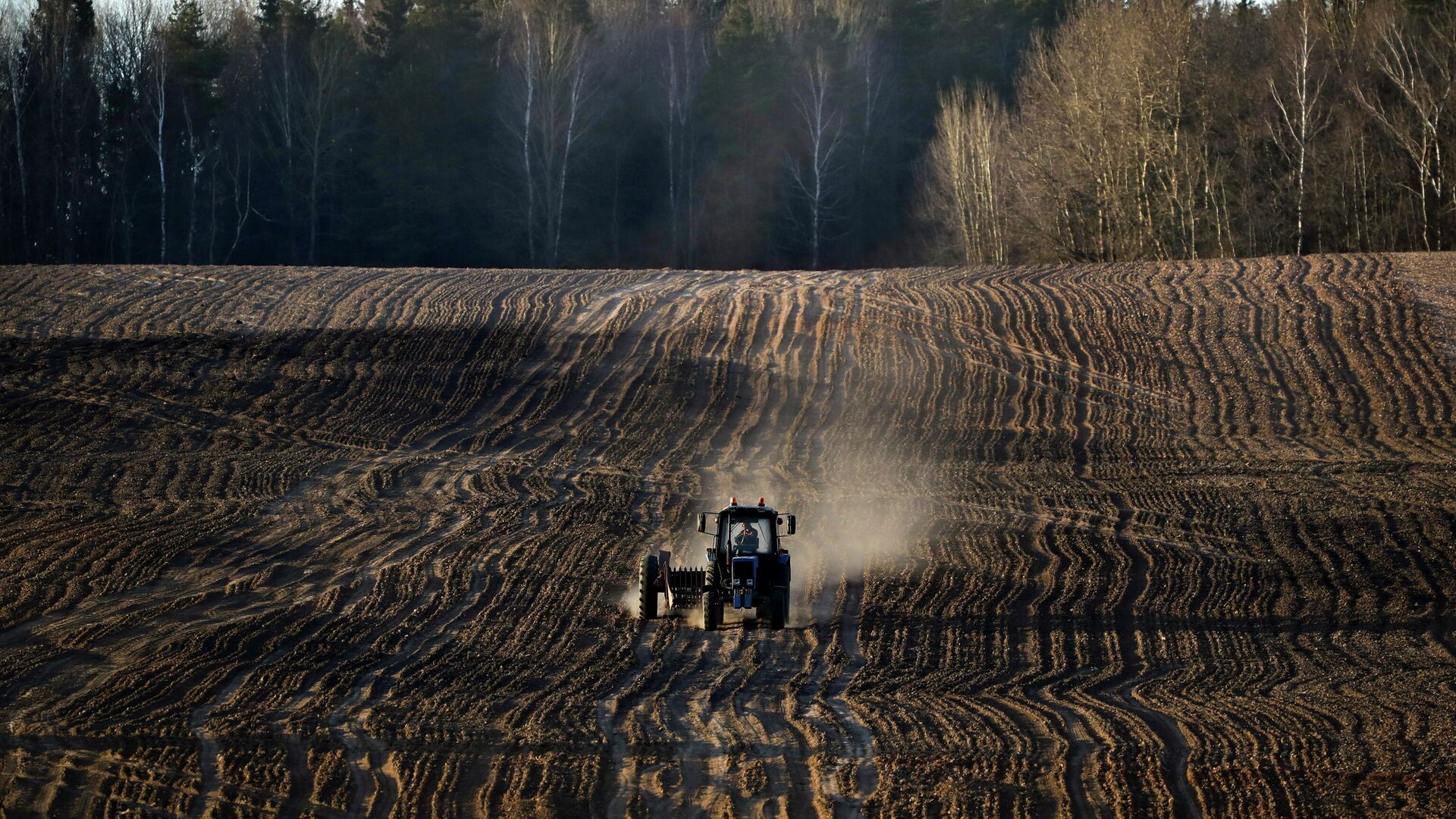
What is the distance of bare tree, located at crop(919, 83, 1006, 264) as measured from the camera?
54.0m

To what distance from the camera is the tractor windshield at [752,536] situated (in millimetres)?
14000

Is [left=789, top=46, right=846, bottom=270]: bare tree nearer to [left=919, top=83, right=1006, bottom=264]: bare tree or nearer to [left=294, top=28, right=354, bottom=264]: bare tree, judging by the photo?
[left=919, top=83, right=1006, bottom=264]: bare tree

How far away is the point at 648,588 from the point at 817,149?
5322 cm

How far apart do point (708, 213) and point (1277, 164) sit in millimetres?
29383

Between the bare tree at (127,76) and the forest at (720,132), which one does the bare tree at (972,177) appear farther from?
the bare tree at (127,76)

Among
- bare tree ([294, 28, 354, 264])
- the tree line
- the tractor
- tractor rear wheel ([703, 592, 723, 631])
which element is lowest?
tractor rear wheel ([703, 592, 723, 631])

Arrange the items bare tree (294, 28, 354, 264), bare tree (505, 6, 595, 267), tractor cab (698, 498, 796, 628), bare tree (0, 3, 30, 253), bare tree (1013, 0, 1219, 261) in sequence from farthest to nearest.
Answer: bare tree (505, 6, 595, 267) < bare tree (294, 28, 354, 264) < bare tree (0, 3, 30, 253) < bare tree (1013, 0, 1219, 261) < tractor cab (698, 498, 796, 628)

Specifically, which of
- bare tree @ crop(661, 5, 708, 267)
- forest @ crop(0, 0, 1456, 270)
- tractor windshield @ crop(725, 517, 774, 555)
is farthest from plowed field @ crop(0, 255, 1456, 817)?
bare tree @ crop(661, 5, 708, 267)

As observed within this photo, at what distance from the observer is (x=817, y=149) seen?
65188mm

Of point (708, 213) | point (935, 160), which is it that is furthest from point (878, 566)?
point (708, 213)

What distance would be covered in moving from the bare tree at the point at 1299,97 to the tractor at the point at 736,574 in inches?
1240

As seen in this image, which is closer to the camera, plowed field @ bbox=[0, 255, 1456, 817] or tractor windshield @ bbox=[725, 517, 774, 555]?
plowed field @ bbox=[0, 255, 1456, 817]

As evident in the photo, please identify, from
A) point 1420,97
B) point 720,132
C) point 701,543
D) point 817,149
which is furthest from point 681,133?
point 701,543

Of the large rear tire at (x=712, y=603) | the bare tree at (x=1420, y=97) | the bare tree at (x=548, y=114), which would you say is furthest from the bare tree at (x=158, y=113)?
the large rear tire at (x=712, y=603)
